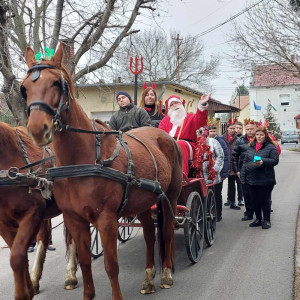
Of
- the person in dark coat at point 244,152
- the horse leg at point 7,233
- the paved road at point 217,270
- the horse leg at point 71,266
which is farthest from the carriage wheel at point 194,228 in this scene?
the person in dark coat at point 244,152

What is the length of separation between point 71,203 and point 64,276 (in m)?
2.10

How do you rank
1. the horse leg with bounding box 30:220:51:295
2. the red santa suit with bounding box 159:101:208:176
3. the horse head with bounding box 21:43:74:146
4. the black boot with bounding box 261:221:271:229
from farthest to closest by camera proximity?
the black boot with bounding box 261:221:271:229 < the red santa suit with bounding box 159:101:208:176 < the horse leg with bounding box 30:220:51:295 < the horse head with bounding box 21:43:74:146

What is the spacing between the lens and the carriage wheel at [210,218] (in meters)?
6.09

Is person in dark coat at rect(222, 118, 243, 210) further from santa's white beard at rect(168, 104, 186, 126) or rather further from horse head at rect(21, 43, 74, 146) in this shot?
horse head at rect(21, 43, 74, 146)

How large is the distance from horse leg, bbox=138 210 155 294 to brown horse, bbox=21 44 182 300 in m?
0.02

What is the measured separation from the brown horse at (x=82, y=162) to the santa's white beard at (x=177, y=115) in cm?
173

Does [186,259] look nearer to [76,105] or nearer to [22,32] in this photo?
[76,105]

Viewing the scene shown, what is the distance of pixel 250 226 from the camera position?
7.44m

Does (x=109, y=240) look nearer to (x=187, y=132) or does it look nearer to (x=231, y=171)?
(x=187, y=132)

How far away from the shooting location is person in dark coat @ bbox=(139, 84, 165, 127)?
249 inches

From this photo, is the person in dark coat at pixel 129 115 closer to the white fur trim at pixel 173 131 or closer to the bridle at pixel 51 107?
the white fur trim at pixel 173 131

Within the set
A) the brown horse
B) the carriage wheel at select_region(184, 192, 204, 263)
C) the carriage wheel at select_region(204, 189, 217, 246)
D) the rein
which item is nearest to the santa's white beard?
the carriage wheel at select_region(184, 192, 204, 263)

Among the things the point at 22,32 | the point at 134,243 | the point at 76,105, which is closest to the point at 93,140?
the point at 76,105

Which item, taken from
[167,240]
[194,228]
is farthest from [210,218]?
[167,240]
